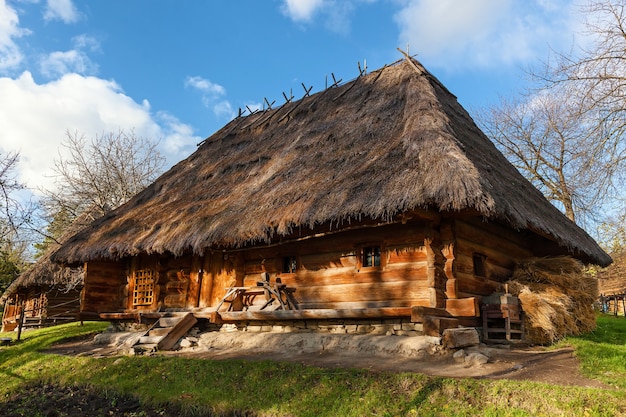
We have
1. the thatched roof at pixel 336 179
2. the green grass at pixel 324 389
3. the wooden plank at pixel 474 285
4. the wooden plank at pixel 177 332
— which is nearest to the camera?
the green grass at pixel 324 389

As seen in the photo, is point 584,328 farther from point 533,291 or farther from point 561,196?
point 561,196

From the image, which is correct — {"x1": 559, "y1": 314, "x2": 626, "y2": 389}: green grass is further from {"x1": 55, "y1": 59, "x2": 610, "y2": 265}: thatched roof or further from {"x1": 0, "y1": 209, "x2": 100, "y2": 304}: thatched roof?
{"x1": 0, "y1": 209, "x2": 100, "y2": 304}: thatched roof

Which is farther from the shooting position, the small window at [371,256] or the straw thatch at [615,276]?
the straw thatch at [615,276]

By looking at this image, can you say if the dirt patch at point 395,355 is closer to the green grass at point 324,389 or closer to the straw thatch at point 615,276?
the green grass at point 324,389

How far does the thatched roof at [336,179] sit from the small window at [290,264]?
3.03 ft

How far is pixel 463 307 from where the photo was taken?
27.9 feet

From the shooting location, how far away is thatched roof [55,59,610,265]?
8.39 m

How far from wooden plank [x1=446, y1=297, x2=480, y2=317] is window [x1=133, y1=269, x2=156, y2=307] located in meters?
8.32

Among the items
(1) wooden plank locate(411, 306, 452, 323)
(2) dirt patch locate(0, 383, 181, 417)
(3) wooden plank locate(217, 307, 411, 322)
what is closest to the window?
(3) wooden plank locate(217, 307, 411, 322)

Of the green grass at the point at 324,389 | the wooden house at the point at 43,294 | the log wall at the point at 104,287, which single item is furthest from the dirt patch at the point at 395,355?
the wooden house at the point at 43,294

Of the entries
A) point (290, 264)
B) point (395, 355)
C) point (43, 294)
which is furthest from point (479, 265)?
point (43, 294)

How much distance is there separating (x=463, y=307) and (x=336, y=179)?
11.2ft

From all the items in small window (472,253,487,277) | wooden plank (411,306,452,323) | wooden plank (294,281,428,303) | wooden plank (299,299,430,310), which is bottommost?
wooden plank (411,306,452,323)

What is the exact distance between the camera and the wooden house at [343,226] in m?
8.63
